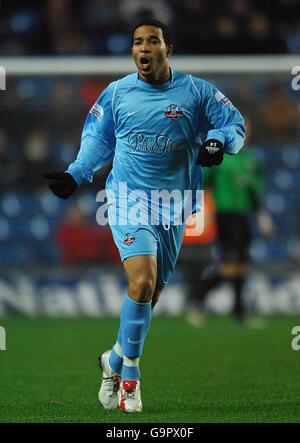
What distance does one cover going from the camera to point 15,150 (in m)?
13.8

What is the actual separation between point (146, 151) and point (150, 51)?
56cm

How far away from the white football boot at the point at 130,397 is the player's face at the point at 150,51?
1.75 m

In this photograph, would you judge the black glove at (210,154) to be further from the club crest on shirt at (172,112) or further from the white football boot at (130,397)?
the white football boot at (130,397)

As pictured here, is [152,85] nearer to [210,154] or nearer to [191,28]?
[210,154]

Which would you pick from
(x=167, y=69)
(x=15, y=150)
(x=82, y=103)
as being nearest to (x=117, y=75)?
(x=82, y=103)

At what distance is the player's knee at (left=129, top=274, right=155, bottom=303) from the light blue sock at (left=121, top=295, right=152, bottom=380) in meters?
0.04

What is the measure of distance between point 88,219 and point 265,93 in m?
2.80

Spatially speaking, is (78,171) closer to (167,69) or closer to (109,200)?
(109,200)

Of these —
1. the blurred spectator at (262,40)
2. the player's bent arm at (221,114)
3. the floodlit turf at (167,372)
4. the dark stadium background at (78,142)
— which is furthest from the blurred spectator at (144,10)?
the player's bent arm at (221,114)

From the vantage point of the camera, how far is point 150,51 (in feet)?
20.1

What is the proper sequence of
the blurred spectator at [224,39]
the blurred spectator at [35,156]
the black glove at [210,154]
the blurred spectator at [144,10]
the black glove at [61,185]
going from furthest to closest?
the blurred spectator at [144,10]
the blurred spectator at [224,39]
the blurred spectator at [35,156]
the black glove at [61,185]
the black glove at [210,154]

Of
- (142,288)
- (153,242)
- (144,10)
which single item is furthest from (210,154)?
(144,10)

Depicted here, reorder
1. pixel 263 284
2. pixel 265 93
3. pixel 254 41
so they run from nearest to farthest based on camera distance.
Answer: pixel 263 284 → pixel 265 93 → pixel 254 41

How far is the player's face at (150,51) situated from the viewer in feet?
20.1
